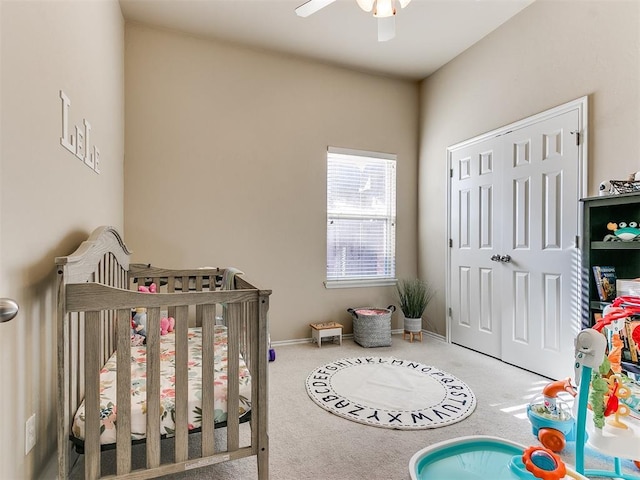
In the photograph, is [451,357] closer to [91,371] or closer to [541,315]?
[541,315]

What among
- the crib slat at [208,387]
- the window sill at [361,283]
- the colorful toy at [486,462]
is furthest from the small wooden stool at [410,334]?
the crib slat at [208,387]

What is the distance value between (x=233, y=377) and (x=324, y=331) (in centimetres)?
205

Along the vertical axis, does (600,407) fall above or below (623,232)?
below

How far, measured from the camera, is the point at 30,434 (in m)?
1.19

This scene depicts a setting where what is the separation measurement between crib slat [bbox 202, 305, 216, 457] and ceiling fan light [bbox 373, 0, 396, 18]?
1.83 metres

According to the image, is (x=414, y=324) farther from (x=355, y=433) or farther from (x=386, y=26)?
(x=386, y=26)

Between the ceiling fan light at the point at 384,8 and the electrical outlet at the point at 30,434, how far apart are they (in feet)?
7.99

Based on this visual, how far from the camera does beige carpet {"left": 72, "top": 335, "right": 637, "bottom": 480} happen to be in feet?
5.16

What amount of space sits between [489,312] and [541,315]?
0.50 metres

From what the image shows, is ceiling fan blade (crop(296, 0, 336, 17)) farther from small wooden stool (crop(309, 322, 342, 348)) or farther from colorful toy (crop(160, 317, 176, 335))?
small wooden stool (crop(309, 322, 342, 348))

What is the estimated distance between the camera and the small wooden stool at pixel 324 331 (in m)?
3.39

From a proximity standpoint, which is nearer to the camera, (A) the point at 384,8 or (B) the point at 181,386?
(B) the point at 181,386

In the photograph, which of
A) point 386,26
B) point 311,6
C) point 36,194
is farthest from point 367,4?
point 36,194

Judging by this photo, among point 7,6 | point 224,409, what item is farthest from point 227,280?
point 7,6
